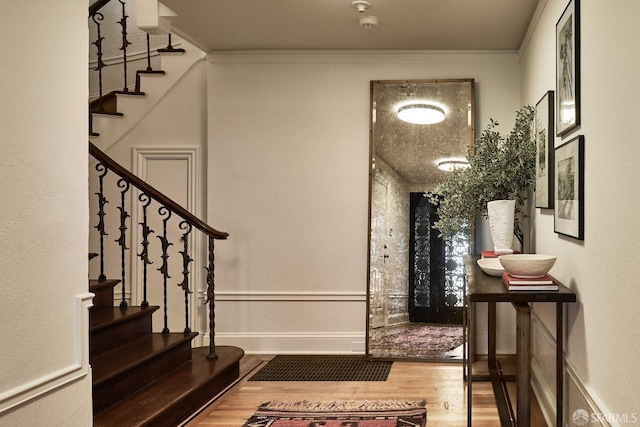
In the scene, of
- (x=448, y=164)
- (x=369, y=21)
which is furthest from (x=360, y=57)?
(x=448, y=164)

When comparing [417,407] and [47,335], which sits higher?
[47,335]

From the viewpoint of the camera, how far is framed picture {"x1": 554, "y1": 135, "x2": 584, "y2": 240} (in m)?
2.45

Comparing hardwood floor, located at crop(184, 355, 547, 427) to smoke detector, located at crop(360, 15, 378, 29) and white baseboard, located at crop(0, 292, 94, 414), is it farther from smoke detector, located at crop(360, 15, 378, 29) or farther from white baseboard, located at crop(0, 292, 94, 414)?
smoke detector, located at crop(360, 15, 378, 29)

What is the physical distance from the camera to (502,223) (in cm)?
359

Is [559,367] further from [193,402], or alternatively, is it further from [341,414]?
[193,402]

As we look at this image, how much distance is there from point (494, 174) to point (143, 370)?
8.09 ft

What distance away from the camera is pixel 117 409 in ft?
10.2

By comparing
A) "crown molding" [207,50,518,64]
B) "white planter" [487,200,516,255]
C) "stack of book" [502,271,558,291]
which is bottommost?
"stack of book" [502,271,558,291]

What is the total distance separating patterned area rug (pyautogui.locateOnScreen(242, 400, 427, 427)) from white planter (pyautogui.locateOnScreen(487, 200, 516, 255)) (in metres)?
1.08

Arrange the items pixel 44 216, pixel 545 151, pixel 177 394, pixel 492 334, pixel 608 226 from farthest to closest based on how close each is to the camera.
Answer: pixel 492 334, pixel 177 394, pixel 545 151, pixel 44 216, pixel 608 226

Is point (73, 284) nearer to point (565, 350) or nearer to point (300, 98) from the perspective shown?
point (565, 350)

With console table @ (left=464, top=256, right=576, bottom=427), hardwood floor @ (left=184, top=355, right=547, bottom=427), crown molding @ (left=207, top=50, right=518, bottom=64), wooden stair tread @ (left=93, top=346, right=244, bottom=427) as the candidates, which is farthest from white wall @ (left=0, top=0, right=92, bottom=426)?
crown molding @ (left=207, top=50, right=518, bottom=64)

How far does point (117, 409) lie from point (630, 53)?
2844 mm

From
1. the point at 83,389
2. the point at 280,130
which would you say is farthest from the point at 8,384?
the point at 280,130
